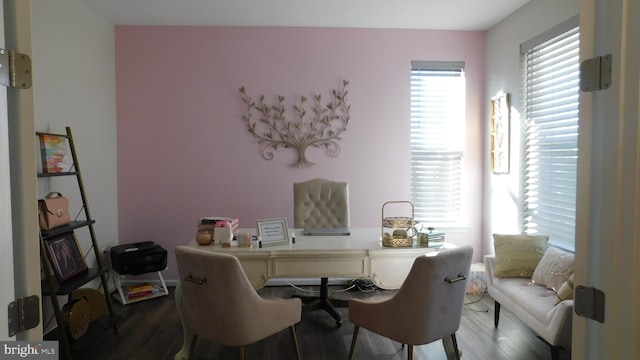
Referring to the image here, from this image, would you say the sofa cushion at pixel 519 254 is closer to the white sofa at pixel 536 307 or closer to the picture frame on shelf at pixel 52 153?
the white sofa at pixel 536 307

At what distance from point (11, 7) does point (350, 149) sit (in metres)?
3.52

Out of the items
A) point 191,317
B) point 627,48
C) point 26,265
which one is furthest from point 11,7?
point 191,317

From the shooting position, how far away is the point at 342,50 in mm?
4250

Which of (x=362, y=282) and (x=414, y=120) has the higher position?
(x=414, y=120)

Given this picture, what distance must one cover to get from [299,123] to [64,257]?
2.45 metres

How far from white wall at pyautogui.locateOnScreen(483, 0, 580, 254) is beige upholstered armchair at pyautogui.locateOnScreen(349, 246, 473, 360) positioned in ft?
6.37

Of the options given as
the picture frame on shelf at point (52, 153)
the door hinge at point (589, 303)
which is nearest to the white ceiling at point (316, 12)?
the picture frame on shelf at point (52, 153)

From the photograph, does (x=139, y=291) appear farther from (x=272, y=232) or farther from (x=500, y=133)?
(x=500, y=133)

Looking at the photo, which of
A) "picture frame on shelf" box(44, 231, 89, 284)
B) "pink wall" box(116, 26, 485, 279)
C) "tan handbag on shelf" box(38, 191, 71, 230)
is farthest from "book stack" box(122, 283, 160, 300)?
"tan handbag on shelf" box(38, 191, 71, 230)

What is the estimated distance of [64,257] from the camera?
2.81m

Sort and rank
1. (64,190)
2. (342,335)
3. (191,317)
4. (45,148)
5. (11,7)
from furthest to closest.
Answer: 1. (64,190)
2. (342,335)
3. (45,148)
4. (191,317)
5. (11,7)

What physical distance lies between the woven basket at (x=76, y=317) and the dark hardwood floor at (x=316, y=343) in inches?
4.5

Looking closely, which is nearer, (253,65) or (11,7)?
(11,7)

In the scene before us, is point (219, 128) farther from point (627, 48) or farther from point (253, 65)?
point (627, 48)
